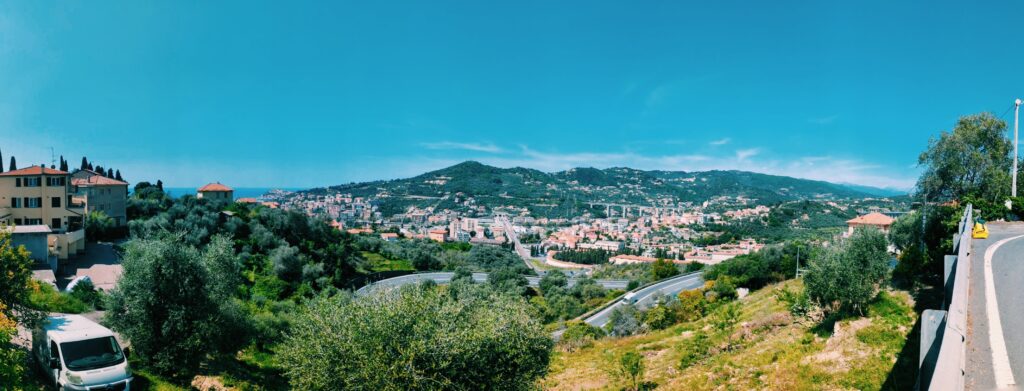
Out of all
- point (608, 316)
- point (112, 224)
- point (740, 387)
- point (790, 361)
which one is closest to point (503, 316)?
point (740, 387)

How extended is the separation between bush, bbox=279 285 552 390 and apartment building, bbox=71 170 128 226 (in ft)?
121

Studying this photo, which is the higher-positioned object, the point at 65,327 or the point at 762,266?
the point at 65,327

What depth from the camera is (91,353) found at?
10.3m

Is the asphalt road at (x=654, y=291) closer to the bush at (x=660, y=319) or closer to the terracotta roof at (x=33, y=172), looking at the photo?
the bush at (x=660, y=319)

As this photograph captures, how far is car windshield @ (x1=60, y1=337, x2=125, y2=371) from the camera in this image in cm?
995

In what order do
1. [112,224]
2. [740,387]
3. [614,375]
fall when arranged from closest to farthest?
[740,387], [614,375], [112,224]

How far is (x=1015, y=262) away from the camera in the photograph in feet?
36.9

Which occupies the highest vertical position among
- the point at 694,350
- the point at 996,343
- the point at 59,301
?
the point at 996,343

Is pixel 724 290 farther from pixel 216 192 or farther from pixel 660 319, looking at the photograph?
pixel 216 192

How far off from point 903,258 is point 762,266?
75.5ft

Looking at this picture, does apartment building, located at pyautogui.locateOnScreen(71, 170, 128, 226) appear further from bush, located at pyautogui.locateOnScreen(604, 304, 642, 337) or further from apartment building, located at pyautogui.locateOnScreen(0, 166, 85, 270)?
bush, located at pyautogui.locateOnScreen(604, 304, 642, 337)

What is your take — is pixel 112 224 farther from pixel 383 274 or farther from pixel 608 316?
pixel 608 316

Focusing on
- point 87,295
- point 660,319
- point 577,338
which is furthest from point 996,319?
point 87,295

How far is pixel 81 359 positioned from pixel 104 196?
36.2 m
